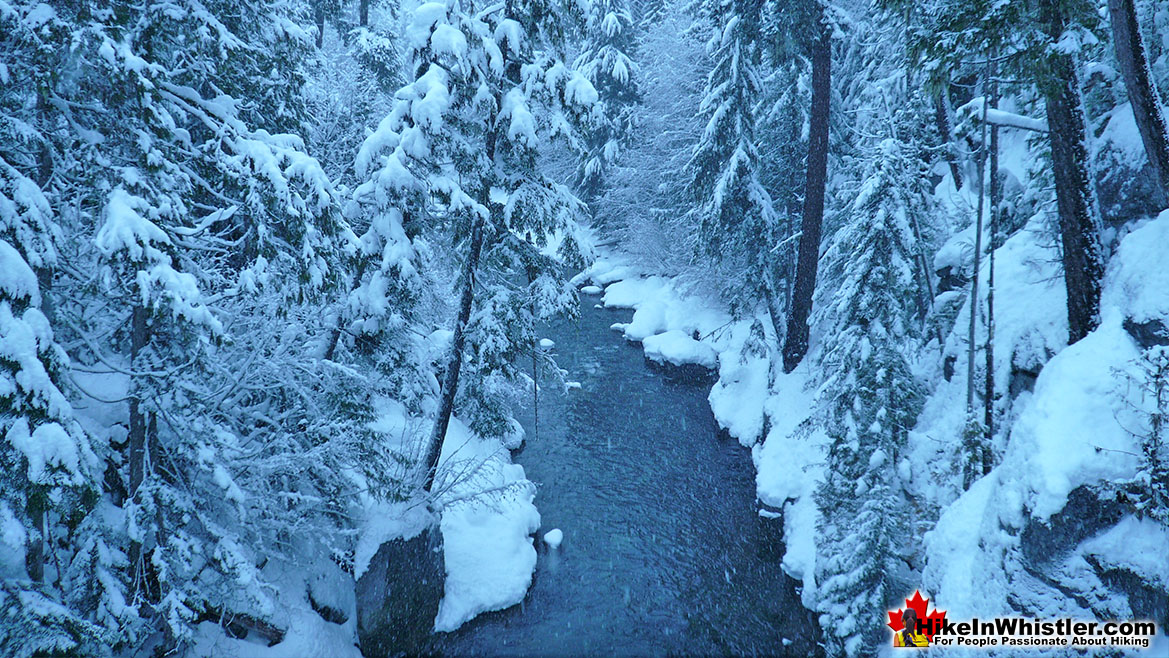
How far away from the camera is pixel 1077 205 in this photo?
773cm

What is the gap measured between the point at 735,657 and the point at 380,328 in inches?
332

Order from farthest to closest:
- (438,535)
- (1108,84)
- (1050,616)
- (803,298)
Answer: (803,298)
(438,535)
(1108,84)
(1050,616)

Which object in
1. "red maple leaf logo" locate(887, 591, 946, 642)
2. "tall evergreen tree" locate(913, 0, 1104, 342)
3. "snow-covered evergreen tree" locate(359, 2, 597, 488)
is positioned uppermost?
"tall evergreen tree" locate(913, 0, 1104, 342)

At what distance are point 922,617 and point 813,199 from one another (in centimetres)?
1052

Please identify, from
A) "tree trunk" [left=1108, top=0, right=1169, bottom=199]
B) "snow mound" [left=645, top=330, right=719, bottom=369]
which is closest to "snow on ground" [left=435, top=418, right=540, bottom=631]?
"snow mound" [left=645, top=330, right=719, bottom=369]

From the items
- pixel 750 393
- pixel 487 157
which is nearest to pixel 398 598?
pixel 487 157

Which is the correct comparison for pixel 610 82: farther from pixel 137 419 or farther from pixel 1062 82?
pixel 137 419

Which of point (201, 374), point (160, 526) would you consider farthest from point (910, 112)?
point (160, 526)

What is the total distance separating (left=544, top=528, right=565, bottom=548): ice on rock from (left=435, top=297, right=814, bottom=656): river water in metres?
0.12

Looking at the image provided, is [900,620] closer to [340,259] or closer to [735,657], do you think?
[735,657]

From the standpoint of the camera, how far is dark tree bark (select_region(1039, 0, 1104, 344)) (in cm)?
764

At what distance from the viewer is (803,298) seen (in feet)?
52.9

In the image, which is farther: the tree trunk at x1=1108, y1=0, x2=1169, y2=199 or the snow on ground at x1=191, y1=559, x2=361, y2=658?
the snow on ground at x1=191, y1=559, x2=361, y2=658

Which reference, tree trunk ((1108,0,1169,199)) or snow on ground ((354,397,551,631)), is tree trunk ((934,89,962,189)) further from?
snow on ground ((354,397,551,631))
